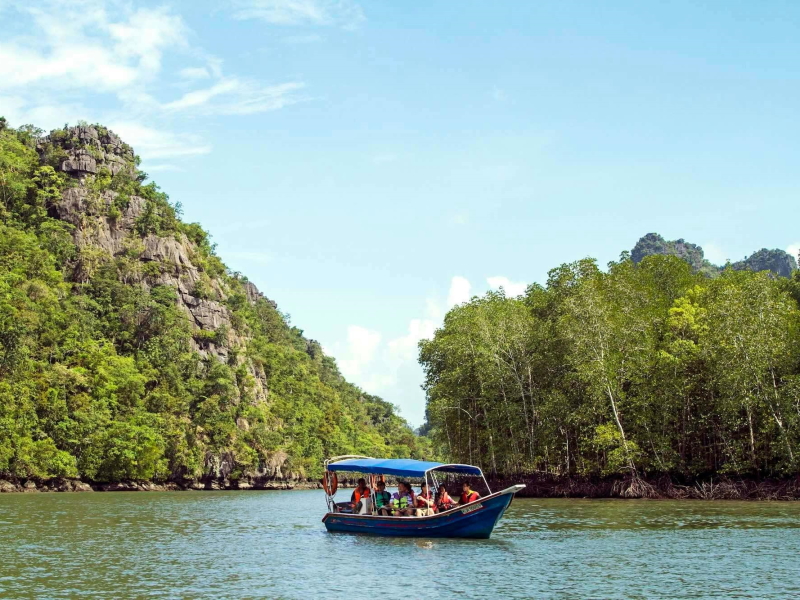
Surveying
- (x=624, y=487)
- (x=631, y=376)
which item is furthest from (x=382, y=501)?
(x=631, y=376)

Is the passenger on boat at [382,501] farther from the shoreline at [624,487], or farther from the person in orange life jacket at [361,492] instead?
the shoreline at [624,487]

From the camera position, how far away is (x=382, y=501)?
31062mm

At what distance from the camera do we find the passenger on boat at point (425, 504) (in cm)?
2902

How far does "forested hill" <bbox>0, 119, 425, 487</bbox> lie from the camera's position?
A: 7488 cm

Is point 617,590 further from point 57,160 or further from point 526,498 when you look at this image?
point 57,160

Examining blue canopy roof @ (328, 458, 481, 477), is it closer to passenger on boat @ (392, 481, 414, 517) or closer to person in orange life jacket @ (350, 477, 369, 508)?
passenger on boat @ (392, 481, 414, 517)

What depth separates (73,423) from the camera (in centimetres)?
7419

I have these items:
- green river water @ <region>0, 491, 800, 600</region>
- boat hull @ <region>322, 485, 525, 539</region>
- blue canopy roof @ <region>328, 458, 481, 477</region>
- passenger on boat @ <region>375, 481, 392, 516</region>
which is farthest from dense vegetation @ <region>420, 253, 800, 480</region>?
boat hull @ <region>322, 485, 525, 539</region>

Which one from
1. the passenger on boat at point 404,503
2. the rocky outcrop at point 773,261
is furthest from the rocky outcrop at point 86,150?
the rocky outcrop at point 773,261

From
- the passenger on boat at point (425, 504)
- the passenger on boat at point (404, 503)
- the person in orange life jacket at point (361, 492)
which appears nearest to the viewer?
the passenger on boat at point (425, 504)

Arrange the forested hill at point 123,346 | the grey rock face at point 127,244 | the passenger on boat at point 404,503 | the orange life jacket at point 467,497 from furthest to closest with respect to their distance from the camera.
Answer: the grey rock face at point 127,244
the forested hill at point 123,346
the passenger on boat at point 404,503
the orange life jacket at point 467,497

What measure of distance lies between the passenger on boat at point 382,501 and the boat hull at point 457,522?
2.70 ft

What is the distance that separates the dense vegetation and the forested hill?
32.8 metres

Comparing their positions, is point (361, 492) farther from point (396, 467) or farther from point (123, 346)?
point (123, 346)
